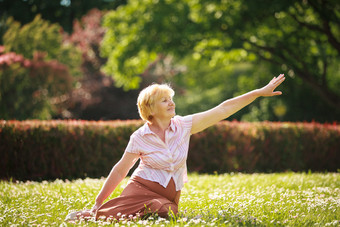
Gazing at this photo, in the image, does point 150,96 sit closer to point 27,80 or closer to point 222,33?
point 222,33

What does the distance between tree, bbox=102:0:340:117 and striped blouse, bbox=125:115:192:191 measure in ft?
28.0

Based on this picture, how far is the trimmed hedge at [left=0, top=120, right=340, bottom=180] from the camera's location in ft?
25.1

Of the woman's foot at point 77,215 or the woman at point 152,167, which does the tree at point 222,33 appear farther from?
the woman's foot at point 77,215

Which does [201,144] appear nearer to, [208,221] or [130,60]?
[208,221]

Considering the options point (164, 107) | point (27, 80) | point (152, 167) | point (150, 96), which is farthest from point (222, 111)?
point (27, 80)

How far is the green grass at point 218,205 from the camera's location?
11.7 ft

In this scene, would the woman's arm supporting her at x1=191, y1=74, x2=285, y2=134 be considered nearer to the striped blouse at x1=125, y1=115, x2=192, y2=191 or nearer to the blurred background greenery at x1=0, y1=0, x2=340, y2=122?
the striped blouse at x1=125, y1=115, x2=192, y2=191

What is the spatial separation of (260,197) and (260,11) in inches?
328

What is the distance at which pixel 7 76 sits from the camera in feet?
50.0

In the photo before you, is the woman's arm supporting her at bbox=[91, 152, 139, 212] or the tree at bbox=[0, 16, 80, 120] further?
the tree at bbox=[0, 16, 80, 120]

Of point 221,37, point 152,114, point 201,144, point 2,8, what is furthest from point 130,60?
point 2,8

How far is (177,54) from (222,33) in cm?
183

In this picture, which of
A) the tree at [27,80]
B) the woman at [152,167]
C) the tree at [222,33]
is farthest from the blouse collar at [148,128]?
the tree at [27,80]

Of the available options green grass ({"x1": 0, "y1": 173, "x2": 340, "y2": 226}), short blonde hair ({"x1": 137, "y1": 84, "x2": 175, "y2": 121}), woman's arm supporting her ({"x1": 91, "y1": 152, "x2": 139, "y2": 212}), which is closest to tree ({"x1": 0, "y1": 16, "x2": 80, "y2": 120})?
green grass ({"x1": 0, "y1": 173, "x2": 340, "y2": 226})
